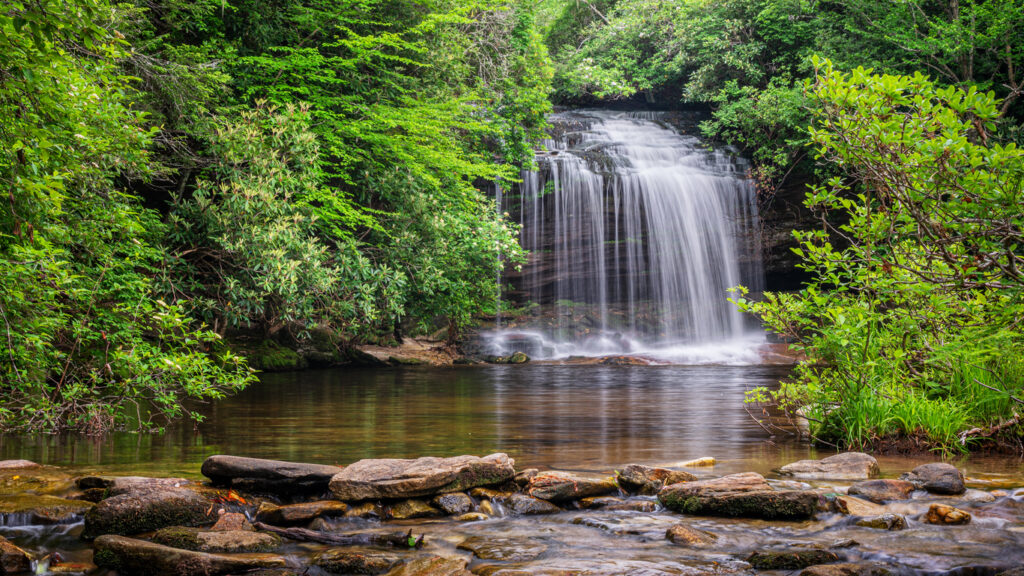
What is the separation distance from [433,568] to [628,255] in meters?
22.9

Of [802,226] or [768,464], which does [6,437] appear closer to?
[768,464]

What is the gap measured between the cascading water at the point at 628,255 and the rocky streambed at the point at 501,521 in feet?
65.7

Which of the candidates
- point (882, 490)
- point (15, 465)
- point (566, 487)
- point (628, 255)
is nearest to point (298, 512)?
point (566, 487)

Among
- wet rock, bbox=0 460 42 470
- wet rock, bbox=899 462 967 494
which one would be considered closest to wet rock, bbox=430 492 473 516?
wet rock, bbox=899 462 967 494

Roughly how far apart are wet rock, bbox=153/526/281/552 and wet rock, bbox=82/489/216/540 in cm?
28

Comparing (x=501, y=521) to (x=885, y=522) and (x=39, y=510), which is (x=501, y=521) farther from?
(x=39, y=510)

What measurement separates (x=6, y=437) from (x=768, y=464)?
27.3 feet

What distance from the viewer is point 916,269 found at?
5.05m

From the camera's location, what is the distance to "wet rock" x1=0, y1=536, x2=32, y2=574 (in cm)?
396

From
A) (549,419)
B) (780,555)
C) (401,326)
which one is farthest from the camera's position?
(401,326)

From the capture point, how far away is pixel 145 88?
12.4m

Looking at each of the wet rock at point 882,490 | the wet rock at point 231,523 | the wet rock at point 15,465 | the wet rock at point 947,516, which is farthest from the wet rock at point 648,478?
the wet rock at point 15,465

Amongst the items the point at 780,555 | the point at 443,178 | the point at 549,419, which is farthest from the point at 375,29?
the point at 780,555

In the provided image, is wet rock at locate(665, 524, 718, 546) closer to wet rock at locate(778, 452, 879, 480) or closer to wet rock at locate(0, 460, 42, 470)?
wet rock at locate(778, 452, 879, 480)
